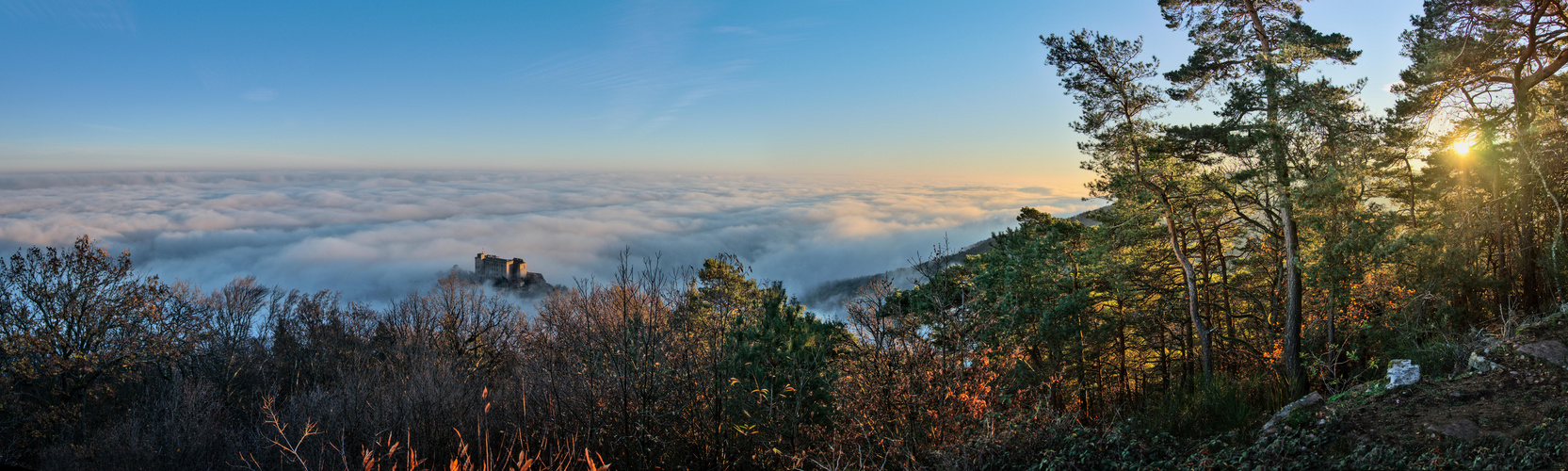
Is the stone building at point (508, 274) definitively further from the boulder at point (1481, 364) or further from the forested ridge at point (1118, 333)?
the boulder at point (1481, 364)

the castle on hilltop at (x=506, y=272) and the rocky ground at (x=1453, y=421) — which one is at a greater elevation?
the rocky ground at (x=1453, y=421)

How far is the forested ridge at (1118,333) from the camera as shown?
738cm

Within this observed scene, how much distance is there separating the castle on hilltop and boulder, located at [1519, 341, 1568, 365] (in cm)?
8103

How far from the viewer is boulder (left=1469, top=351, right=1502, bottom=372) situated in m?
7.54

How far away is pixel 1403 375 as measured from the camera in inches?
297

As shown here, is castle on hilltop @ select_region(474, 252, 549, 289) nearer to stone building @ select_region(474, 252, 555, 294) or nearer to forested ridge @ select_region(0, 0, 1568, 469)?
stone building @ select_region(474, 252, 555, 294)

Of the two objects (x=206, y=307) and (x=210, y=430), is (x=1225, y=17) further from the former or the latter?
(x=206, y=307)

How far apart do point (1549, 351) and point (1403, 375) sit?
1508mm

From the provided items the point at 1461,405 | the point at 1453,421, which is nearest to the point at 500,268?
the point at 1461,405

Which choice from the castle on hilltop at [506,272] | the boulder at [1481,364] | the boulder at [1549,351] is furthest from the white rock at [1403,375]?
the castle on hilltop at [506,272]

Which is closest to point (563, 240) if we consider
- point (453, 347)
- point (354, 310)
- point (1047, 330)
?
point (354, 310)

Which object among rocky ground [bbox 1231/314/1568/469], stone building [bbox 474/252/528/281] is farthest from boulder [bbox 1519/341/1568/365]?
stone building [bbox 474/252/528/281]

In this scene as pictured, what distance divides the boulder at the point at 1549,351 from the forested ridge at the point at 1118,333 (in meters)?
0.20

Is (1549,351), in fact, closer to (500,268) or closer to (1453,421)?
(1453,421)
